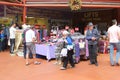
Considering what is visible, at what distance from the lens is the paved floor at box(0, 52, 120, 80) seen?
822 centimetres

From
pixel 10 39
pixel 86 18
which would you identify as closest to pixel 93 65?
pixel 10 39

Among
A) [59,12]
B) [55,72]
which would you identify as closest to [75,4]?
[55,72]

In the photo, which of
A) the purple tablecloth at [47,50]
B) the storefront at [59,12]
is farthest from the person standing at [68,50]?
the storefront at [59,12]

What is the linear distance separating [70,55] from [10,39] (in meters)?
5.08

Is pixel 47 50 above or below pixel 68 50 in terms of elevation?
below

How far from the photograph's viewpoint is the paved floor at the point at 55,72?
27.0ft

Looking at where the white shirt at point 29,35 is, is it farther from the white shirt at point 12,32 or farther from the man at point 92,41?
the white shirt at point 12,32

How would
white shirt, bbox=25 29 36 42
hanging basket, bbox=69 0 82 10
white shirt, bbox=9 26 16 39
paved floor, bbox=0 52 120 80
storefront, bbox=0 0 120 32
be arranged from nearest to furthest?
paved floor, bbox=0 52 120 80, white shirt, bbox=25 29 36 42, white shirt, bbox=9 26 16 39, hanging basket, bbox=69 0 82 10, storefront, bbox=0 0 120 32

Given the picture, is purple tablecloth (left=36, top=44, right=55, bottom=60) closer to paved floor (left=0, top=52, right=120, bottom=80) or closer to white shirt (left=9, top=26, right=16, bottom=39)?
paved floor (left=0, top=52, right=120, bottom=80)

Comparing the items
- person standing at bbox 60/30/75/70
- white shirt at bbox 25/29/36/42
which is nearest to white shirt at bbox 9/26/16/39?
white shirt at bbox 25/29/36/42

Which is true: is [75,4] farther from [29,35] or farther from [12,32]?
[29,35]

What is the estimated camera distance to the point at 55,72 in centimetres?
893

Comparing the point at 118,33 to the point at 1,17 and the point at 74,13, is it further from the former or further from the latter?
the point at 74,13

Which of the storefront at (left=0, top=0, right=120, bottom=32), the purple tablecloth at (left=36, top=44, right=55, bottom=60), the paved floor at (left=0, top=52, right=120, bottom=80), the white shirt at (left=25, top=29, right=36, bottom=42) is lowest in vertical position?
the paved floor at (left=0, top=52, right=120, bottom=80)
